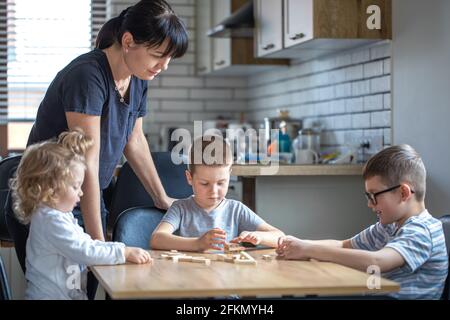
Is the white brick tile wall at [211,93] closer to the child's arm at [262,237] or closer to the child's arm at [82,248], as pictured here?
the child's arm at [262,237]

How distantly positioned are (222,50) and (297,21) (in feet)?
5.28

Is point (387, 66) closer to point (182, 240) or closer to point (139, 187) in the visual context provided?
point (139, 187)

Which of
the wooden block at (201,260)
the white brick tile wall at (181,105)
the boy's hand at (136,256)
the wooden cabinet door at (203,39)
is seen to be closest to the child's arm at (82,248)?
the boy's hand at (136,256)

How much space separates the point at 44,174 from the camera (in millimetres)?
2178

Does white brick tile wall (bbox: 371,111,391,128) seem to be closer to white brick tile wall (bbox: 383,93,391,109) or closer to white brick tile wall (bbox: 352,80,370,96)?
white brick tile wall (bbox: 383,93,391,109)

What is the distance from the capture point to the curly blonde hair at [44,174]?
218cm

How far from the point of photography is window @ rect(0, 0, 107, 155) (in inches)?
243

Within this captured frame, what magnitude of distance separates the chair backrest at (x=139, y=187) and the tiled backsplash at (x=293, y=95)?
1.27 meters

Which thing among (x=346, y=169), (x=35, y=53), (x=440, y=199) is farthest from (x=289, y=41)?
(x=35, y=53)

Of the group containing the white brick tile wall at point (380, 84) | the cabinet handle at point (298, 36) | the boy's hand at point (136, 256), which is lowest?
the boy's hand at point (136, 256)

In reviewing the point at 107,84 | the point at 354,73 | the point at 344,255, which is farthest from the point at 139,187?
the point at 354,73

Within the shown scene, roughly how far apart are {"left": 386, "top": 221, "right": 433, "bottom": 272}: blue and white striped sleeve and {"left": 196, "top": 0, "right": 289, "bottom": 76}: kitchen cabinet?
3362 millimetres
